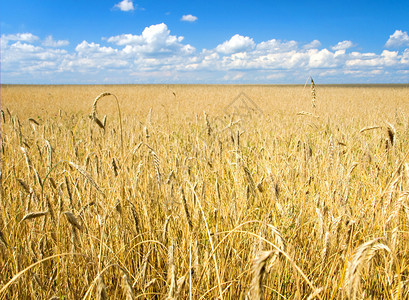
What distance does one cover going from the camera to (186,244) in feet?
4.95

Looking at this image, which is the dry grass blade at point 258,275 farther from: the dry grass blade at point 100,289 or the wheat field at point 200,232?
the dry grass blade at point 100,289

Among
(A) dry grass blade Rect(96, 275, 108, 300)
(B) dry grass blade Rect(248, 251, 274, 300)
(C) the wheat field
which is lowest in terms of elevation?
(C) the wheat field

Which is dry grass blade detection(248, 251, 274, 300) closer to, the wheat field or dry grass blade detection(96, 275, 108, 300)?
the wheat field

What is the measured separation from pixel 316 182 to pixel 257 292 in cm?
203

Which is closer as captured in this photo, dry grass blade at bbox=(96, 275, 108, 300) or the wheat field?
dry grass blade at bbox=(96, 275, 108, 300)

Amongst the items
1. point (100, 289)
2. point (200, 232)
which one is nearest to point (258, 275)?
point (100, 289)

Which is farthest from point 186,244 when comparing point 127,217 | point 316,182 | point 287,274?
point 316,182

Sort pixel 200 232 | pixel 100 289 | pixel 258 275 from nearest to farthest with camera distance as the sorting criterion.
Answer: pixel 258 275
pixel 100 289
pixel 200 232

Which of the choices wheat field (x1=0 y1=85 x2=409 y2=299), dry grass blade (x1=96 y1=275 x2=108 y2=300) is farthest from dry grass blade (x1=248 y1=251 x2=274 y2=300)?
dry grass blade (x1=96 y1=275 x2=108 y2=300)

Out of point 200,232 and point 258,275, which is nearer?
point 258,275

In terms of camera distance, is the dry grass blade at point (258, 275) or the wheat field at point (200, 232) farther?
the wheat field at point (200, 232)

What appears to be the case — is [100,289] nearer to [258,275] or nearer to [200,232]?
[258,275]

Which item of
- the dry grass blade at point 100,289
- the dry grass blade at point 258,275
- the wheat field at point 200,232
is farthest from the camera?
the wheat field at point 200,232

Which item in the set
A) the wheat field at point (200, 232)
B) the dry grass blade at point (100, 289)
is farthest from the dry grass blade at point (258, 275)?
the dry grass blade at point (100, 289)
